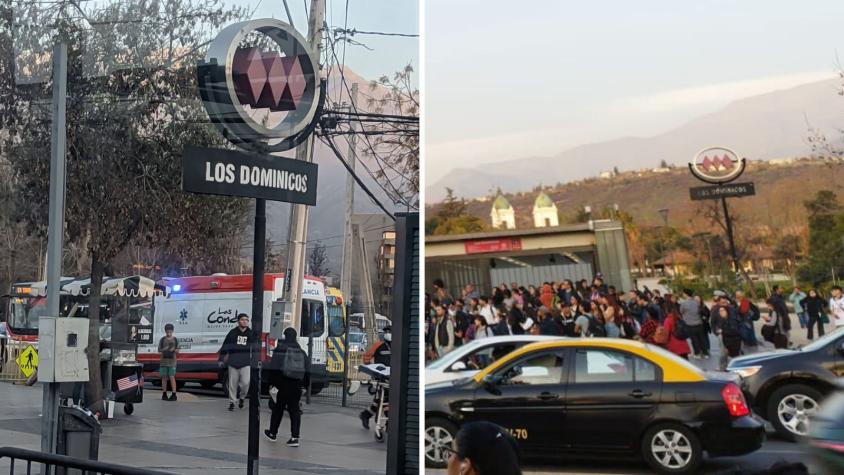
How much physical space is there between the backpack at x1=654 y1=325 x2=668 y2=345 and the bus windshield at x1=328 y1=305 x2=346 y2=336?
6.46 feet

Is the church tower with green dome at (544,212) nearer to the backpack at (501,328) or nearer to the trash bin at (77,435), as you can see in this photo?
the backpack at (501,328)

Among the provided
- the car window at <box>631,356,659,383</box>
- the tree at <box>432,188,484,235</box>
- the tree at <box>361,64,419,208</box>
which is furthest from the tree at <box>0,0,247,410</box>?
the car window at <box>631,356,659,383</box>

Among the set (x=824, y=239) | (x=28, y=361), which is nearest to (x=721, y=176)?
(x=824, y=239)

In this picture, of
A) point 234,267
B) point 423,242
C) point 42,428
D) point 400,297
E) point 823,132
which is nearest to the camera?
point 823,132

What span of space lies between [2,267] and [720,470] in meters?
4.52

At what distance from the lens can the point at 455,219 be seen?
3.52 metres

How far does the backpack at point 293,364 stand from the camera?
4977 mm

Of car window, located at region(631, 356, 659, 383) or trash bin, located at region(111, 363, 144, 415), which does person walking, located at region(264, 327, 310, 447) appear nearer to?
trash bin, located at region(111, 363, 144, 415)

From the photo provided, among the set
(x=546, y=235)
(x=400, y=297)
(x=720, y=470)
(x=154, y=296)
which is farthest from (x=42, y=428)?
(x=720, y=470)

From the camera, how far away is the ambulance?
16.3ft

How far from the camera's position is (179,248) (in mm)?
5512

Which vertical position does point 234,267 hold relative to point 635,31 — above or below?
below

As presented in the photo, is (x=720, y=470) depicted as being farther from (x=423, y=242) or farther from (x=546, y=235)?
(x=423, y=242)

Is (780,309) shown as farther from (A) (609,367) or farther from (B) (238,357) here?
(B) (238,357)
